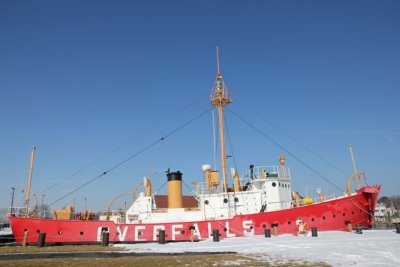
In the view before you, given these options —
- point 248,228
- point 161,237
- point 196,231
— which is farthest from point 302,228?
point 161,237

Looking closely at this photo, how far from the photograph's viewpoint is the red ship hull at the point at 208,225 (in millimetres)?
19578

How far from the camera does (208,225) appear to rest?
64.7ft

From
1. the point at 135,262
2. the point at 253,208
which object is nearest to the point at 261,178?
the point at 253,208

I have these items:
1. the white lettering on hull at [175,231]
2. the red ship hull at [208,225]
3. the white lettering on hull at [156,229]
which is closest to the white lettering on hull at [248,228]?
the red ship hull at [208,225]

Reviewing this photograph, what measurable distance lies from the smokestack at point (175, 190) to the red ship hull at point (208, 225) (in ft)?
9.73

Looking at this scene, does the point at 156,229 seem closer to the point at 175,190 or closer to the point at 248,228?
the point at 175,190

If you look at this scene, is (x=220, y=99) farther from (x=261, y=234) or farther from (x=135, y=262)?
(x=135, y=262)

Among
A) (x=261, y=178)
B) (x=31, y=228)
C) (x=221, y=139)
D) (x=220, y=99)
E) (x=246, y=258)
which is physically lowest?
(x=246, y=258)

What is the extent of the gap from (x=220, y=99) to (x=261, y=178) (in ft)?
22.6

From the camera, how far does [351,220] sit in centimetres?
1988

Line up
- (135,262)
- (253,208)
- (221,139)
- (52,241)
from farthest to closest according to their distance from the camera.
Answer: (221,139)
(253,208)
(52,241)
(135,262)

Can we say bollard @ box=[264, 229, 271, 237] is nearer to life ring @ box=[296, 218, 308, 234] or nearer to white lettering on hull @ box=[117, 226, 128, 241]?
life ring @ box=[296, 218, 308, 234]

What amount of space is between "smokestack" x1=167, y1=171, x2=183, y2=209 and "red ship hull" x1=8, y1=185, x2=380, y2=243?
117 inches

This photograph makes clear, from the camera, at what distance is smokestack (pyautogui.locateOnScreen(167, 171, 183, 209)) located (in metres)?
22.7
